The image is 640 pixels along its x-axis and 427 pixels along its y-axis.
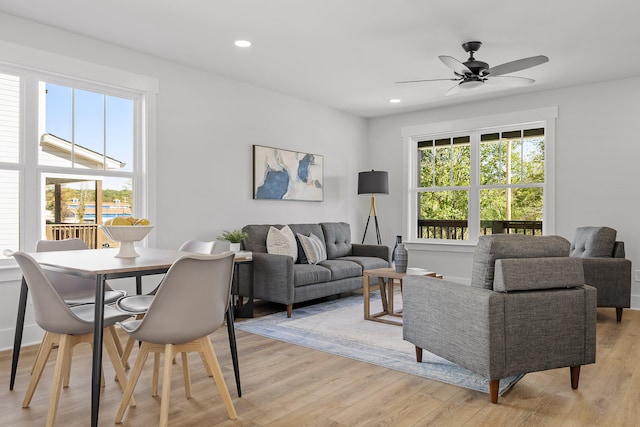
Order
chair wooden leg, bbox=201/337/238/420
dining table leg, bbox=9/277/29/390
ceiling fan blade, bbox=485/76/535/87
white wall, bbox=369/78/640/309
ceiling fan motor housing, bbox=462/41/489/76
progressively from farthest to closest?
white wall, bbox=369/78/640/309 < ceiling fan blade, bbox=485/76/535/87 < ceiling fan motor housing, bbox=462/41/489/76 < dining table leg, bbox=9/277/29/390 < chair wooden leg, bbox=201/337/238/420

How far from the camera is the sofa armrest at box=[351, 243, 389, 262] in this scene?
597cm

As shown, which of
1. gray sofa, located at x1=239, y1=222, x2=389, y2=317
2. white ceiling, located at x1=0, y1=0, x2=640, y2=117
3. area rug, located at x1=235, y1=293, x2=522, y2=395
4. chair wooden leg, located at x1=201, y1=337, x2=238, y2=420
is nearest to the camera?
chair wooden leg, located at x1=201, y1=337, x2=238, y2=420

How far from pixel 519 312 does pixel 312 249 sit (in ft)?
9.94

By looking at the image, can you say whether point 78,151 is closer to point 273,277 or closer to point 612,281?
point 273,277

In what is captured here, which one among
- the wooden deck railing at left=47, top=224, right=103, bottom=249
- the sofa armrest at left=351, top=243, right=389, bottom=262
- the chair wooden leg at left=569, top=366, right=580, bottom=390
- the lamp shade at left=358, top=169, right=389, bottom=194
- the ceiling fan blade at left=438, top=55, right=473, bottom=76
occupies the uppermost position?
the ceiling fan blade at left=438, top=55, right=473, bottom=76

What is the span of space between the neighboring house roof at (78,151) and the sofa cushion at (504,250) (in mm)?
3288

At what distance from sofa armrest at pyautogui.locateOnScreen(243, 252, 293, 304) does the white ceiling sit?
6.46ft

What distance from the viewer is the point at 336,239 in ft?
19.9

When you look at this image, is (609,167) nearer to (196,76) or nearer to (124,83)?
(196,76)

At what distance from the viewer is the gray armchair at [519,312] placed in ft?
7.91

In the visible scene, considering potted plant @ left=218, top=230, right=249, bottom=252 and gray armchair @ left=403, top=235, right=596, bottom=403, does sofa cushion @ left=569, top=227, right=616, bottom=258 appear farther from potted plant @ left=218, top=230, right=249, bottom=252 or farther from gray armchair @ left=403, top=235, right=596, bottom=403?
potted plant @ left=218, top=230, right=249, bottom=252

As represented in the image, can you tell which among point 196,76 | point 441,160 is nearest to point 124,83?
point 196,76

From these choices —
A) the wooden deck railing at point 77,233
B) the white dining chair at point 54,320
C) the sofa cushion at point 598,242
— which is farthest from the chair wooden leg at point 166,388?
the sofa cushion at point 598,242

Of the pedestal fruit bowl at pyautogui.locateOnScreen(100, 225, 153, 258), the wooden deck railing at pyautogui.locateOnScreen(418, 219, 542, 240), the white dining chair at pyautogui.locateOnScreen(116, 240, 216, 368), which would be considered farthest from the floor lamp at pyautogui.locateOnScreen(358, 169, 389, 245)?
the pedestal fruit bowl at pyautogui.locateOnScreen(100, 225, 153, 258)
